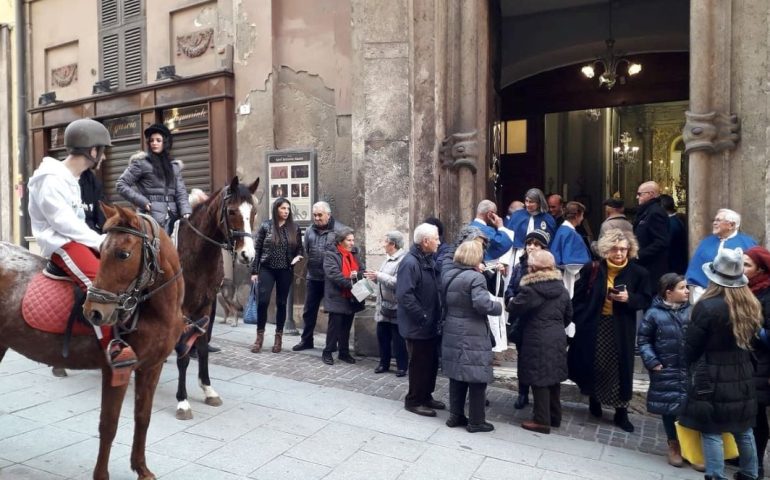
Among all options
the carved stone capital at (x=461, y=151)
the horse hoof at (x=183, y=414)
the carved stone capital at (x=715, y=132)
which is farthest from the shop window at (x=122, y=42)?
the carved stone capital at (x=715, y=132)

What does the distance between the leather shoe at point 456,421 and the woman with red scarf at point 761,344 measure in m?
2.31

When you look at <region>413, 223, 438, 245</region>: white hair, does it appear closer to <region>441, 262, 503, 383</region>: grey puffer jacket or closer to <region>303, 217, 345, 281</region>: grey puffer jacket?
<region>441, 262, 503, 383</region>: grey puffer jacket

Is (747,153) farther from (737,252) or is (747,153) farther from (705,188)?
(737,252)

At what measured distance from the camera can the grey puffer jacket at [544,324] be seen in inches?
224

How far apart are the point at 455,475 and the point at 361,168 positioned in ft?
16.5

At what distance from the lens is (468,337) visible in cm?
559

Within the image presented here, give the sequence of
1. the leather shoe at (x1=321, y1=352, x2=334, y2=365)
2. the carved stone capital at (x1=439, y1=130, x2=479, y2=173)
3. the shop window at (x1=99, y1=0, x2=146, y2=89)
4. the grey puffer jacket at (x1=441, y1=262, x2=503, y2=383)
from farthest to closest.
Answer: the shop window at (x1=99, y1=0, x2=146, y2=89), the carved stone capital at (x1=439, y1=130, x2=479, y2=173), the leather shoe at (x1=321, y1=352, x2=334, y2=365), the grey puffer jacket at (x1=441, y1=262, x2=503, y2=383)

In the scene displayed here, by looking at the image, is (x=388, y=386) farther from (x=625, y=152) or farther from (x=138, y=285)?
(x=625, y=152)

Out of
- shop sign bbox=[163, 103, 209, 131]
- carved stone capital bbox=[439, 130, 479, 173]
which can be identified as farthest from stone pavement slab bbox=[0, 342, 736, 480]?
shop sign bbox=[163, 103, 209, 131]

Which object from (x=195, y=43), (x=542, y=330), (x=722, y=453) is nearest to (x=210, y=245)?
(x=542, y=330)

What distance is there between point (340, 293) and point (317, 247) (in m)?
0.72

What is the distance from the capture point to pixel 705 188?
6629mm

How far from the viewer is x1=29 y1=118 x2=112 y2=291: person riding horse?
388 cm

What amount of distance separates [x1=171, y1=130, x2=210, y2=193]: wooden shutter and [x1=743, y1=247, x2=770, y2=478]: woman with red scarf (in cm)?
830
